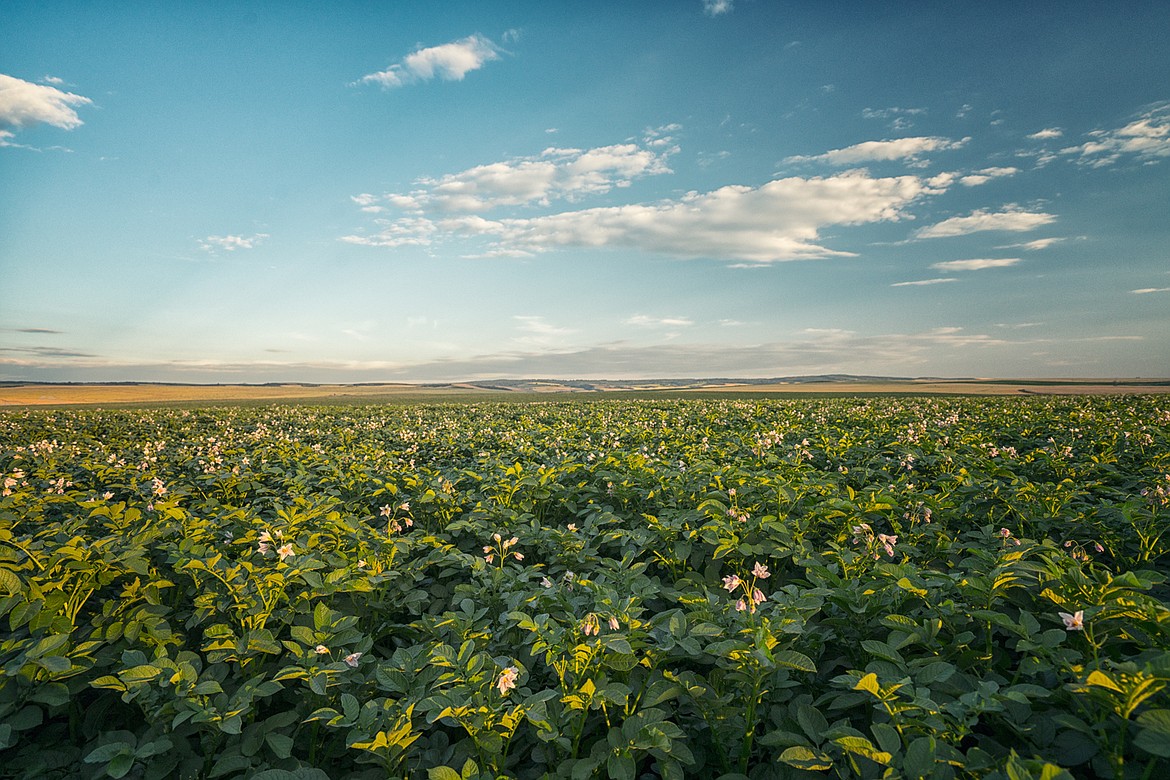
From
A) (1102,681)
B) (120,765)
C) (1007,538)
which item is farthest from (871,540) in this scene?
(120,765)

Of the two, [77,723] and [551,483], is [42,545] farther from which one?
[551,483]

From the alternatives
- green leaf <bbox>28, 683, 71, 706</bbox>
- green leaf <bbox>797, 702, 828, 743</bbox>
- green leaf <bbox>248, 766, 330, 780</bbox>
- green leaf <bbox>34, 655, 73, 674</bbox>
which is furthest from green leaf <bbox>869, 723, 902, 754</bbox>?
green leaf <bbox>28, 683, 71, 706</bbox>

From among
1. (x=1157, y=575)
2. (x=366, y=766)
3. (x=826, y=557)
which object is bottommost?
(x=366, y=766)

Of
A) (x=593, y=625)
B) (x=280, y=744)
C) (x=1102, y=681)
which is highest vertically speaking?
(x=1102, y=681)

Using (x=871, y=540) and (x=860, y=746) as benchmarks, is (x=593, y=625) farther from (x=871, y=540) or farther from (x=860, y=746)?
(x=871, y=540)

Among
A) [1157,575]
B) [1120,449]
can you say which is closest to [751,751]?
[1157,575]

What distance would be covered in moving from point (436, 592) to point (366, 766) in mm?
1613

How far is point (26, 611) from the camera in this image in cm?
315

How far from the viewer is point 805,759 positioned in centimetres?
216

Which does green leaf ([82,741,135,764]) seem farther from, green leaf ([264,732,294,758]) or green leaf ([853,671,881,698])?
green leaf ([853,671,881,698])

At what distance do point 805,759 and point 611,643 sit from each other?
0.97m

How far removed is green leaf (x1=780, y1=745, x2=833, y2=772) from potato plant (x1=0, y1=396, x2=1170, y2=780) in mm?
17

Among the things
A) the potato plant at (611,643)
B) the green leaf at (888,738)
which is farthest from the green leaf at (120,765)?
the green leaf at (888,738)

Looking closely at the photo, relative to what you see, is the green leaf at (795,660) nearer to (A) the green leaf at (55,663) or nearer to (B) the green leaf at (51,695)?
(A) the green leaf at (55,663)
